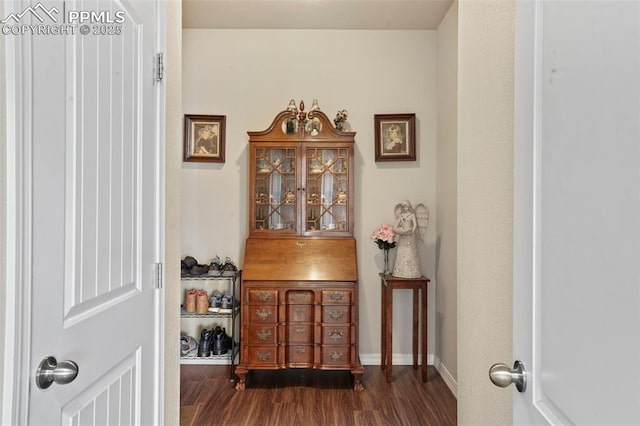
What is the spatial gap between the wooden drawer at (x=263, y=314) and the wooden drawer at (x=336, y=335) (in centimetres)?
38

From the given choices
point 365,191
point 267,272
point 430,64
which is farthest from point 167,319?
point 430,64

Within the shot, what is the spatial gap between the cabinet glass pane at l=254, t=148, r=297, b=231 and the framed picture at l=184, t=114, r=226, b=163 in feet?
1.56

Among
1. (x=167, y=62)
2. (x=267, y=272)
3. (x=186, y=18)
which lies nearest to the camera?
(x=167, y=62)

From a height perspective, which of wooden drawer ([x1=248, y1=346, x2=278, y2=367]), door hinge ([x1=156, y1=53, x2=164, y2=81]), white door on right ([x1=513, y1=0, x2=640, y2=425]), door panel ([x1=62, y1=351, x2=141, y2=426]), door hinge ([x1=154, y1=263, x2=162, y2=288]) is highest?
door hinge ([x1=156, y1=53, x2=164, y2=81])

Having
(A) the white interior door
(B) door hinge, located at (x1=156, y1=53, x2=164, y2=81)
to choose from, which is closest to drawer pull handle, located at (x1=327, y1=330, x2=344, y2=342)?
(A) the white interior door

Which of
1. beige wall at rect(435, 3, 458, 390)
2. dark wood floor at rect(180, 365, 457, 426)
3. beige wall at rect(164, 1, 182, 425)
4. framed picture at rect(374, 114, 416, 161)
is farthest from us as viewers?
framed picture at rect(374, 114, 416, 161)

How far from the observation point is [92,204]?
106 cm

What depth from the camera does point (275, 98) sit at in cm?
386

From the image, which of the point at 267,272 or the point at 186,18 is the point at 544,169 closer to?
the point at 267,272

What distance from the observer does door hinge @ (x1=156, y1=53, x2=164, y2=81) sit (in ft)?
4.88

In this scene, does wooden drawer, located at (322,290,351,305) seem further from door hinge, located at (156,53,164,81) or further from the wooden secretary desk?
door hinge, located at (156,53,164,81)

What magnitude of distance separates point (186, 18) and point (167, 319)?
2891 millimetres

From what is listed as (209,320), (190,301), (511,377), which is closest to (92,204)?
(511,377)

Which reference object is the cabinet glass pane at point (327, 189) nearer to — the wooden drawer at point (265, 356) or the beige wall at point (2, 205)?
the wooden drawer at point (265, 356)
